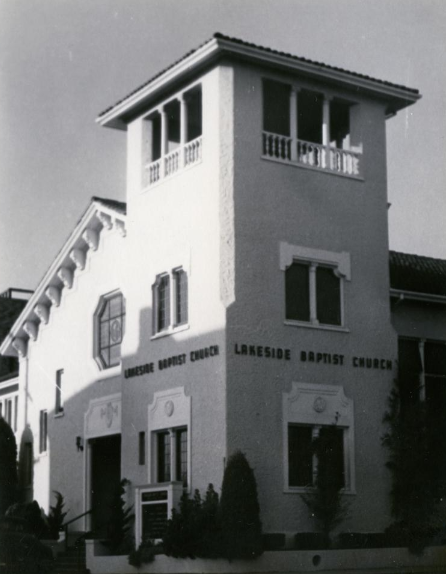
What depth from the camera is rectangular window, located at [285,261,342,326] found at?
87.0ft

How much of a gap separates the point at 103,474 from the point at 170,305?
6.97m

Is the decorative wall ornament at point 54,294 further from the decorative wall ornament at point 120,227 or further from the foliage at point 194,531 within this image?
the foliage at point 194,531

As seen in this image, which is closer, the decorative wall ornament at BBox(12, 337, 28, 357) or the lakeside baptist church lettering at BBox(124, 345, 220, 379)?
the lakeside baptist church lettering at BBox(124, 345, 220, 379)

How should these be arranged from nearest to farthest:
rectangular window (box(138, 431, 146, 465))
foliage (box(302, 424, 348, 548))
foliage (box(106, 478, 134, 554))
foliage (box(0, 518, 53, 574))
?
foliage (box(0, 518, 53, 574)), foliage (box(302, 424, 348, 548)), foliage (box(106, 478, 134, 554)), rectangular window (box(138, 431, 146, 465))

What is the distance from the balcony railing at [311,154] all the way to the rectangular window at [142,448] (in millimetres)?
7435

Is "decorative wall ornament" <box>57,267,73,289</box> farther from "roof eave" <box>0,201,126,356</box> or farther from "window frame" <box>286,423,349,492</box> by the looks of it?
"window frame" <box>286,423,349,492</box>

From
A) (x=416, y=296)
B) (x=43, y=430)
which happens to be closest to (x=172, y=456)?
(x=416, y=296)

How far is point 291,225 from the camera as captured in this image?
87.2 ft

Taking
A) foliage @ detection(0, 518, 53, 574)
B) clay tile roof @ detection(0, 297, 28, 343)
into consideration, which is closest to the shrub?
foliage @ detection(0, 518, 53, 574)

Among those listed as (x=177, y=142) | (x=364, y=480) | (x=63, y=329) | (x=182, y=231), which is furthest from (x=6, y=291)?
(x=364, y=480)

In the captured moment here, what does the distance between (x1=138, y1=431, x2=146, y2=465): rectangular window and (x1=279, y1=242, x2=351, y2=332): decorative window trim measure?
15.8 feet

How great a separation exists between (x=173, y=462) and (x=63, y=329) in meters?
9.53

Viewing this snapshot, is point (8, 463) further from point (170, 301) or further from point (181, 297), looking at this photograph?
point (181, 297)

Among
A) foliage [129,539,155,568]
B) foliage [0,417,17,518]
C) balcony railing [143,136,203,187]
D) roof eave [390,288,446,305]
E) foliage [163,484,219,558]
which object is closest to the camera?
foliage [163,484,219,558]
